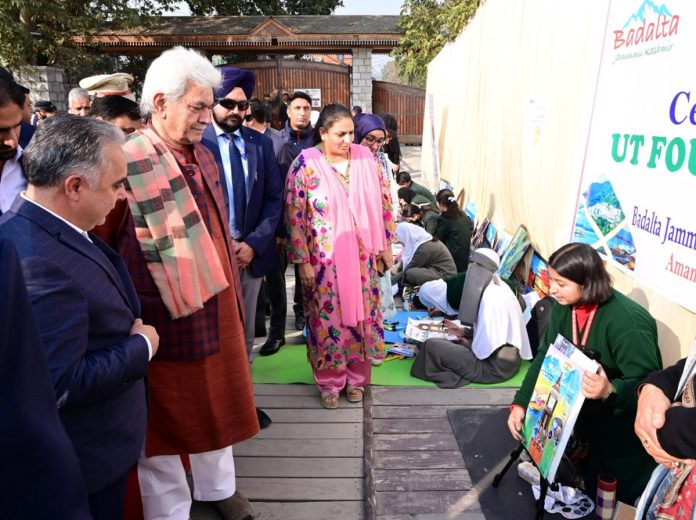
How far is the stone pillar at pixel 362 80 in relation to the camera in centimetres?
1523

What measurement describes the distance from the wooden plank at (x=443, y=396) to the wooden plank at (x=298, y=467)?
2.01 ft

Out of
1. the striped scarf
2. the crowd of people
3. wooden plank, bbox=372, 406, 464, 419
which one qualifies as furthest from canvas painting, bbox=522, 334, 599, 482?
the striped scarf

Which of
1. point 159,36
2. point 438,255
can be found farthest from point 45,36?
point 438,255

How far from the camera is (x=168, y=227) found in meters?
1.77

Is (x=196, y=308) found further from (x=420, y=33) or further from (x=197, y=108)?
(x=420, y=33)

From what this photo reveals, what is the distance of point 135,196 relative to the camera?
1.72 meters

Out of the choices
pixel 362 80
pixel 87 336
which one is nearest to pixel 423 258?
pixel 87 336

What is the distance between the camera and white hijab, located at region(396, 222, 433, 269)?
4.84 metres

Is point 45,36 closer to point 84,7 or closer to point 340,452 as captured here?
point 84,7

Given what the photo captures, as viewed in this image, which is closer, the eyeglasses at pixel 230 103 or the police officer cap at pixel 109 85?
the eyeglasses at pixel 230 103

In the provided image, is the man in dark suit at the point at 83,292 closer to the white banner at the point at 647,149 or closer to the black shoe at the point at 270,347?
the white banner at the point at 647,149

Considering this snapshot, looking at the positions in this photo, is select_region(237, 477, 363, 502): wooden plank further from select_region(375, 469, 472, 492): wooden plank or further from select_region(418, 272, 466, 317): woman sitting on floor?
select_region(418, 272, 466, 317): woman sitting on floor

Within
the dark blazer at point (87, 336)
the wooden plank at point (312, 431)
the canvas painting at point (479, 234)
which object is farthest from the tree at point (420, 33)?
the dark blazer at point (87, 336)

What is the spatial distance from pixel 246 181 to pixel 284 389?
50.9 inches
